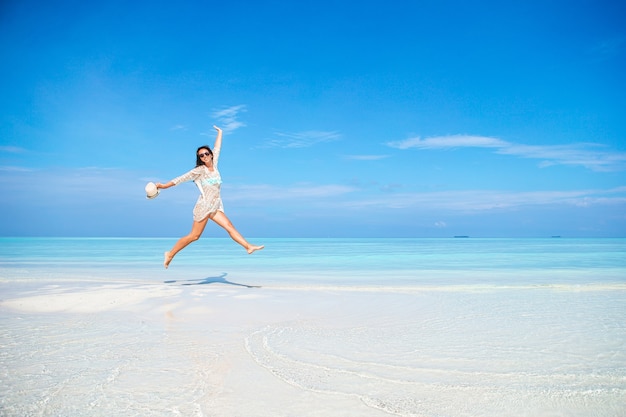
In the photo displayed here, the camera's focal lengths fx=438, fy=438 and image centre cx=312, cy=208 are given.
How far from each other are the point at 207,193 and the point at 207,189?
7 centimetres

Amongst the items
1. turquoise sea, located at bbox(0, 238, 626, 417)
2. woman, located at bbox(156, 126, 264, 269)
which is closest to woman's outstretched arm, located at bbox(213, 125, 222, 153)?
woman, located at bbox(156, 126, 264, 269)

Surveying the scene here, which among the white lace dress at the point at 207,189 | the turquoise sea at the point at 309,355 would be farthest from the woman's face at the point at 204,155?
the turquoise sea at the point at 309,355

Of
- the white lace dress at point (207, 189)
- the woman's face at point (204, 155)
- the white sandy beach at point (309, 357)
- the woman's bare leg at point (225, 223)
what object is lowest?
the white sandy beach at point (309, 357)

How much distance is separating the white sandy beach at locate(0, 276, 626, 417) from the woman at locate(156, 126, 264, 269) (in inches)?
70.7

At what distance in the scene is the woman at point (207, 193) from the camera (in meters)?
7.66

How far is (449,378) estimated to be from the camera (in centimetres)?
304

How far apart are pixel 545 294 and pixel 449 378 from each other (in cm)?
511

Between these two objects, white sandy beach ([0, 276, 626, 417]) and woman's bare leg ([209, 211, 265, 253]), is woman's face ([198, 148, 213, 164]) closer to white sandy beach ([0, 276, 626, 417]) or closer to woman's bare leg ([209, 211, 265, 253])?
woman's bare leg ([209, 211, 265, 253])

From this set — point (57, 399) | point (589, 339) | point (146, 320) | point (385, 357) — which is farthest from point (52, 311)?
point (589, 339)

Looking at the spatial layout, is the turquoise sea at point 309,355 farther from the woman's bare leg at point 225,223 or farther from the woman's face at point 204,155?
the woman's face at point 204,155

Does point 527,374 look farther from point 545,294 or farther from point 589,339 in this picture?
point 545,294

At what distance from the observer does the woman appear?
302 inches

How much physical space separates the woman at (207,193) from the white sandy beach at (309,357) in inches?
70.7

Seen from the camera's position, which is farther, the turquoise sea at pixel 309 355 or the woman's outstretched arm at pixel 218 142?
the woman's outstretched arm at pixel 218 142
